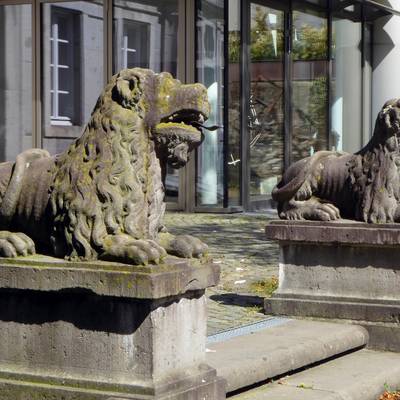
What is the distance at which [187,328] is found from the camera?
18.2ft

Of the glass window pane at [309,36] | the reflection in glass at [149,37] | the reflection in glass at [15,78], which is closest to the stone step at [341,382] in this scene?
the reflection in glass at [149,37]

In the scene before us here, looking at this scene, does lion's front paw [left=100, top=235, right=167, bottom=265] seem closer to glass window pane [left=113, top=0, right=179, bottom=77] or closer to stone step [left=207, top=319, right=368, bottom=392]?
stone step [left=207, top=319, right=368, bottom=392]

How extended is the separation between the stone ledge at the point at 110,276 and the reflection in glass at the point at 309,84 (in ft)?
50.9

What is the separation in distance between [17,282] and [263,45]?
1459 centimetres

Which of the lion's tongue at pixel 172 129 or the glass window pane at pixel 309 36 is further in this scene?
the glass window pane at pixel 309 36

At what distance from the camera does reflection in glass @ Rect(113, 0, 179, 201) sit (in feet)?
61.5

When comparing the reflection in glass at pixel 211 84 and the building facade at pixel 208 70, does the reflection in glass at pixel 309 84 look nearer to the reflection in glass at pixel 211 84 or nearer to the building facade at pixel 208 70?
the building facade at pixel 208 70

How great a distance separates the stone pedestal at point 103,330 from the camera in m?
5.23

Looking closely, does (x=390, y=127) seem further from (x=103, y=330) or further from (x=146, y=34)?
(x=146, y=34)

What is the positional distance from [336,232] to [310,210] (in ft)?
1.01

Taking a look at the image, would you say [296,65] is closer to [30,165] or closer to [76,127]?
[76,127]

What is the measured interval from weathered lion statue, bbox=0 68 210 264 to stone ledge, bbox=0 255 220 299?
0.06 m

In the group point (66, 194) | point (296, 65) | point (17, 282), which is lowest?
point (17, 282)

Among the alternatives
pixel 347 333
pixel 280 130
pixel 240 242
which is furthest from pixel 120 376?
pixel 280 130
